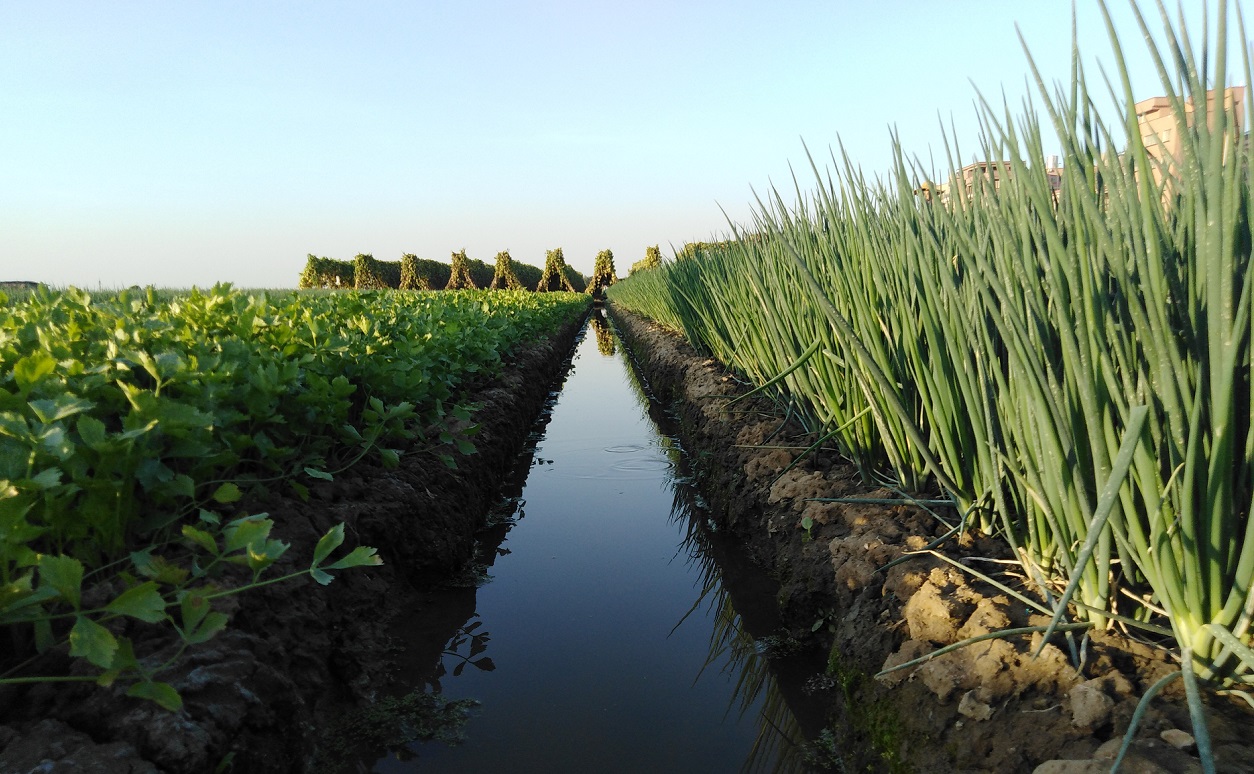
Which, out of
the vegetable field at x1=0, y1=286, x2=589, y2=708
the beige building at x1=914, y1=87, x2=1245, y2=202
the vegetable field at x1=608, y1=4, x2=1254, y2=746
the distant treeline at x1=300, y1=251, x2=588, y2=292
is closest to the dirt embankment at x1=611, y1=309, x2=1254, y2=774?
the vegetable field at x1=608, y1=4, x2=1254, y2=746

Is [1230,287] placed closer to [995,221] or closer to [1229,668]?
[995,221]

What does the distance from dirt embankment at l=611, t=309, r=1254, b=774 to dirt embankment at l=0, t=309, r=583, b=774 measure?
4.14 ft

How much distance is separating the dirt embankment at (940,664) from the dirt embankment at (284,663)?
4.14 ft

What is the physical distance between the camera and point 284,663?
1776mm

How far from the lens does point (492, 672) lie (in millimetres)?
2350

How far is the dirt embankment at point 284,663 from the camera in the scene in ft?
4.33

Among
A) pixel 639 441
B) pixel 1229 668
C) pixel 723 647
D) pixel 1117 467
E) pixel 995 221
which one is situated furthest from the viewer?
pixel 639 441

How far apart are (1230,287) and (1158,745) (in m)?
0.70

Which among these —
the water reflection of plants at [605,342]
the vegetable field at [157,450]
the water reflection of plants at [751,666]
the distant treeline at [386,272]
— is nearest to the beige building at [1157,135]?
the water reflection of plants at [751,666]

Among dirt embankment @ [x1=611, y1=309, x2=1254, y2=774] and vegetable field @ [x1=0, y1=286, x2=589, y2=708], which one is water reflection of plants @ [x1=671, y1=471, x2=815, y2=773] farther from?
vegetable field @ [x1=0, y1=286, x2=589, y2=708]

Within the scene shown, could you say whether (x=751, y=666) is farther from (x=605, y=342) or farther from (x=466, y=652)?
(x=605, y=342)

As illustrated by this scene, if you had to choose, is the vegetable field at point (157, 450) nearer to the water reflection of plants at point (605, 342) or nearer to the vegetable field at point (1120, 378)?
the vegetable field at point (1120, 378)

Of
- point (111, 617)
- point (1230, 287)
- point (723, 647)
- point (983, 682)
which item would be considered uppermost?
point (1230, 287)

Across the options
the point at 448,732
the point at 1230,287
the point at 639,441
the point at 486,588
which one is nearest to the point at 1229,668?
the point at 1230,287
